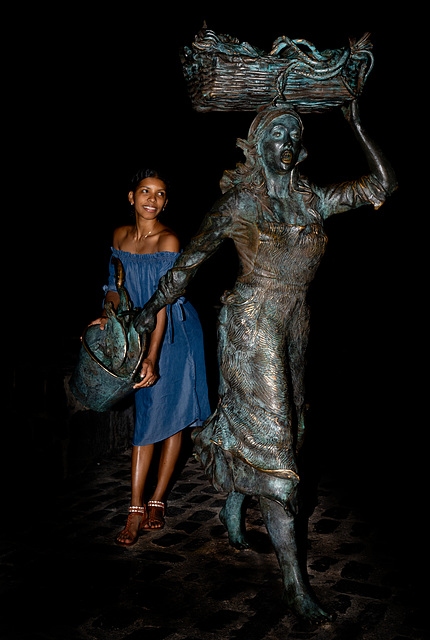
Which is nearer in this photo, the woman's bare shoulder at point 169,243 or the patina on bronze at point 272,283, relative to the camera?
the patina on bronze at point 272,283

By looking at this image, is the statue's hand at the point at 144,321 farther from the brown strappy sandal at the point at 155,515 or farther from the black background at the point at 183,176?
the black background at the point at 183,176

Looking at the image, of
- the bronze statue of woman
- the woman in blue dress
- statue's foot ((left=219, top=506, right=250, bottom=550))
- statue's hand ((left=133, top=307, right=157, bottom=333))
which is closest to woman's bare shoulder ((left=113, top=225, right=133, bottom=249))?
the woman in blue dress

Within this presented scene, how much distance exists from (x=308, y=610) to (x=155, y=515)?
1.47 m

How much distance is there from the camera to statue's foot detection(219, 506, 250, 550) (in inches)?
150

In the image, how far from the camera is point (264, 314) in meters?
3.17

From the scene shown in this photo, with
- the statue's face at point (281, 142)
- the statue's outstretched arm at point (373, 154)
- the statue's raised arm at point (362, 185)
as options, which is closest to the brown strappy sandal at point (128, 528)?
the statue's raised arm at point (362, 185)

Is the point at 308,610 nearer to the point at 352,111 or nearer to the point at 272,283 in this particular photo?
the point at 272,283

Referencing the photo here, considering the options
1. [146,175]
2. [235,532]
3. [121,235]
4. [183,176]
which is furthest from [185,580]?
[183,176]

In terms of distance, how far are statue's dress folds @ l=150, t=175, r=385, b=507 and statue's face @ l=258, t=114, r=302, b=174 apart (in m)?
0.14

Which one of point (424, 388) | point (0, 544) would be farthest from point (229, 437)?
point (424, 388)

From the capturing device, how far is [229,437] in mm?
3266

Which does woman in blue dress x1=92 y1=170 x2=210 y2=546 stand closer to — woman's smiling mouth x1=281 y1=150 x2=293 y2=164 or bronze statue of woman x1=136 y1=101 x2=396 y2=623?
bronze statue of woman x1=136 y1=101 x2=396 y2=623

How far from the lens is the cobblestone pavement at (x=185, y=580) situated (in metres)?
3.03

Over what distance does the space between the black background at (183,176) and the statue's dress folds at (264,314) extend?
2.81 metres
